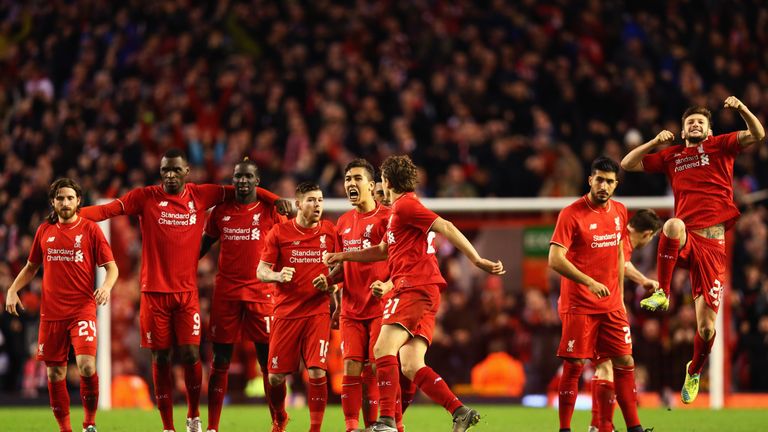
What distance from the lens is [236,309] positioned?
35.5 feet

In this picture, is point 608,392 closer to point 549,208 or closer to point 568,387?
point 568,387

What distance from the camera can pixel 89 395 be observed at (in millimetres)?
10430

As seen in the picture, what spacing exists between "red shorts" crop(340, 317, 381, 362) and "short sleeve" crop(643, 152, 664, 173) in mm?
2711

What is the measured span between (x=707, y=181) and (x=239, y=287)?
420 centimetres

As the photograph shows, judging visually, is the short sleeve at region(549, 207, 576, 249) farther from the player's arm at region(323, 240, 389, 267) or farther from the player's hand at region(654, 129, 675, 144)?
the player's arm at region(323, 240, 389, 267)

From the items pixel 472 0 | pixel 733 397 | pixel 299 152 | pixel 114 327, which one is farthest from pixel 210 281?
pixel 472 0

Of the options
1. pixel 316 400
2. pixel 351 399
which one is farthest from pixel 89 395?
pixel 351 399

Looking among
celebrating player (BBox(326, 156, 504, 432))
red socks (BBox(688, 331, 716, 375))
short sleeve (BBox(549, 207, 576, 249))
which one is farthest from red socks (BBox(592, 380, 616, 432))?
celebrating player (BBox(326, 156, 504, 432))

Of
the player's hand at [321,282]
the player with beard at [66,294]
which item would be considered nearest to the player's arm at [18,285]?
the player with beard at [66,294]

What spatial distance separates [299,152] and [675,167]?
30.8 feet

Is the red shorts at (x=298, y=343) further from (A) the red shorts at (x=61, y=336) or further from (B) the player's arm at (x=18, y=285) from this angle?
(B) the player's arm at (x=18, y=285)

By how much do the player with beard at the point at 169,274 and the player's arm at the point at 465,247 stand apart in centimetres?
224

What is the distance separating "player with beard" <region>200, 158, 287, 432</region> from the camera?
425 inches

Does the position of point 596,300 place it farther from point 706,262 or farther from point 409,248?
point 409,248
